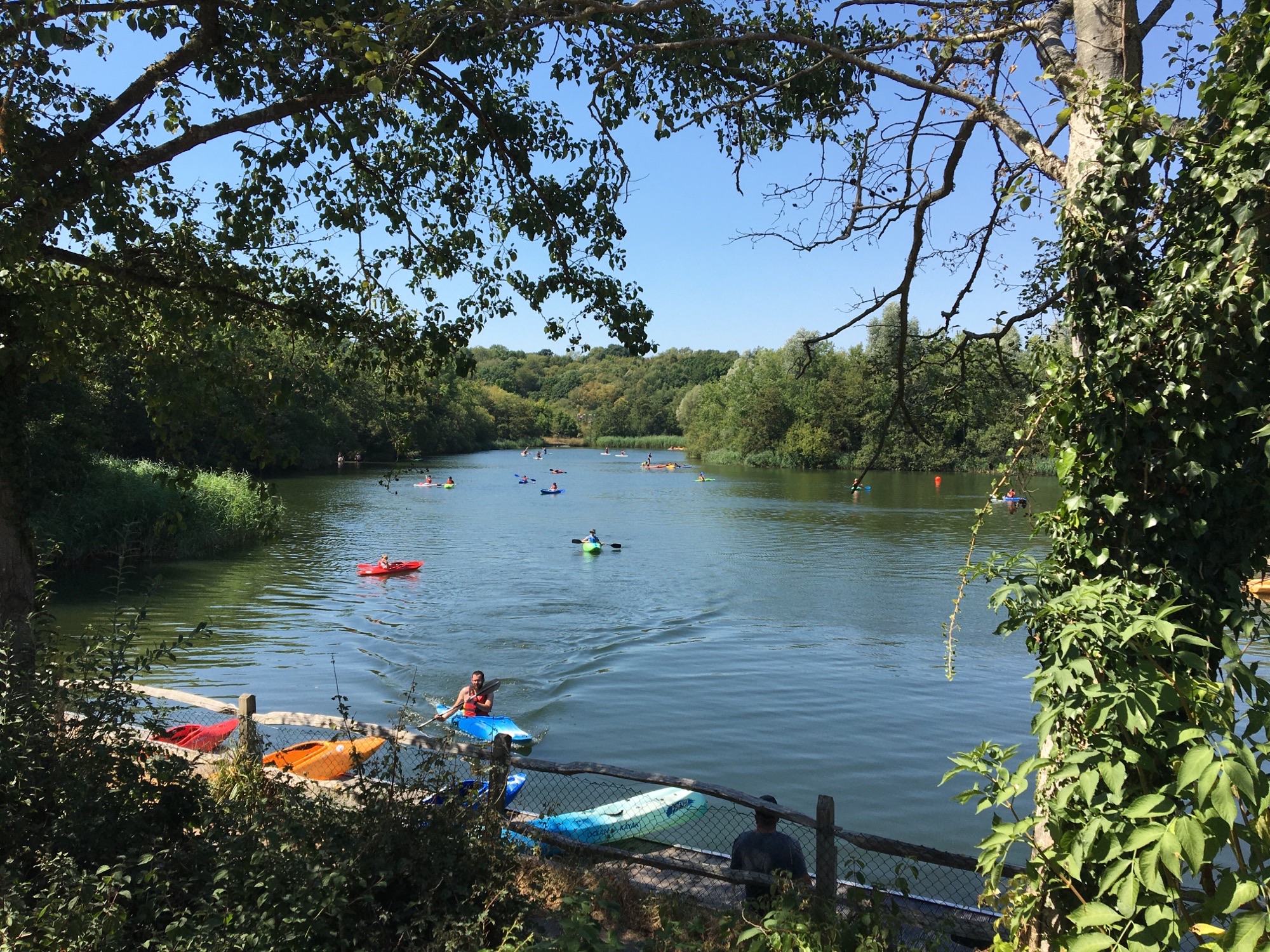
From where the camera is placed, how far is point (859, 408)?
5300 cm

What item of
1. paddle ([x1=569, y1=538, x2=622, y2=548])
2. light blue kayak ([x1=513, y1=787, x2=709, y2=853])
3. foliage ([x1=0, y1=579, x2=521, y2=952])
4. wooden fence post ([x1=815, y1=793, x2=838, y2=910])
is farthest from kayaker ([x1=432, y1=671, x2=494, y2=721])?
paddle ([x1=569, y1=538, x2=622, y2=548])

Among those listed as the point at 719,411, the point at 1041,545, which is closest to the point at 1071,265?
the point at 1041,545

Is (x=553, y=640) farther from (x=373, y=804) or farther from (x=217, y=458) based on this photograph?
(x=373, y=804)

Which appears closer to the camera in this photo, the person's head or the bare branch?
the bare branch

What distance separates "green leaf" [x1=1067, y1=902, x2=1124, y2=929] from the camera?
265 cm

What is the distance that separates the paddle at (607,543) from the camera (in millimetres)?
30609

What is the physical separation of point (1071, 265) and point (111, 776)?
500cm

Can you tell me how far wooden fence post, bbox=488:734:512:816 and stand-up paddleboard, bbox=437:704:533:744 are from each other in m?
5.52

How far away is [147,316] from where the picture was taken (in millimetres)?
7605

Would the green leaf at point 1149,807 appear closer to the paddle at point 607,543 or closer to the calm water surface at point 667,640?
the calm water surface at point 667,640

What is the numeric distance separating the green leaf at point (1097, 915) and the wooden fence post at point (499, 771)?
3786 millimetres

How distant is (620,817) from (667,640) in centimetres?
1043

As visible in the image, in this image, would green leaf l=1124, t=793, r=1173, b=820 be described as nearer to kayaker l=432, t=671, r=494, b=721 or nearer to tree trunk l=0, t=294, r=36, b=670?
tree trunk l=0, t=294, r=36, b=670

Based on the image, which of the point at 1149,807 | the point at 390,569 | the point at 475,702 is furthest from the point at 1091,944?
the point at 390,569
